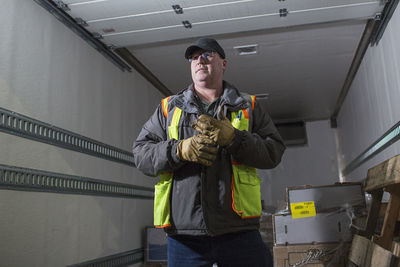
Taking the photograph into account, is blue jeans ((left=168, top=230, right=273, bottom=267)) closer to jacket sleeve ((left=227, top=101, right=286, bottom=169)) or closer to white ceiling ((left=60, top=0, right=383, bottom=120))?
jacket sleeve ((left=227, top=101, right=286, bottom=169))

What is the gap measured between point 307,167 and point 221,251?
602cm

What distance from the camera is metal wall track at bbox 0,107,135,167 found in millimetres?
2359

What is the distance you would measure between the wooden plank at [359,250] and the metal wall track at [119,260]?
213 cm

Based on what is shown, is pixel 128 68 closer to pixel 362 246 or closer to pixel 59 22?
pixel 59 22

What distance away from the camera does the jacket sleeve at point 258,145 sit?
4.98ft

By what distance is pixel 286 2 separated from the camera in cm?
306

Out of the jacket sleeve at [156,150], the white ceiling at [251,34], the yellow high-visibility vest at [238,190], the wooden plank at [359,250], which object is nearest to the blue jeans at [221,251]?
the yellow high-visibility vest at [238,190]

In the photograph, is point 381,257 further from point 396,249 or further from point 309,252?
point 309,252

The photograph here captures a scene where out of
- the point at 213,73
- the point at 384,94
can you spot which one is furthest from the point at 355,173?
the point at 213,73

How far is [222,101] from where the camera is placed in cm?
171

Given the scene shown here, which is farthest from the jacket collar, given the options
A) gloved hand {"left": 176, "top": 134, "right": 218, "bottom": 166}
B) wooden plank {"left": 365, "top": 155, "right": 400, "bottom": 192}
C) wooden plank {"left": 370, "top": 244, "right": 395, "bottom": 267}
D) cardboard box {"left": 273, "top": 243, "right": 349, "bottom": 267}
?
cardboard box {"left": 273, "top": 243, "right": 349, "bottom": 267}

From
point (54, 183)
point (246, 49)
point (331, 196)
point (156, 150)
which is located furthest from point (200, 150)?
point (246, 49)

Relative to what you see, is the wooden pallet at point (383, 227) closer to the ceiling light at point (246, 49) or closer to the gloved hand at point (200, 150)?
the gloved hand at point (200, 150)

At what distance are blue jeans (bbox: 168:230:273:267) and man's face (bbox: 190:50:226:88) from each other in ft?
2.36
